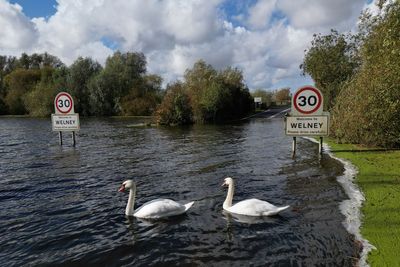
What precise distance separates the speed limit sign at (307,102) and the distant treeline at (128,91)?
34197mm

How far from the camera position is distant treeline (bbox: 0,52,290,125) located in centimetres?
5278

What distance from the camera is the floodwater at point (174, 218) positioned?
7.16 metres

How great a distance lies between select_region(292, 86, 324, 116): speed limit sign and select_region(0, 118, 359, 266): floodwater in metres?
2.17

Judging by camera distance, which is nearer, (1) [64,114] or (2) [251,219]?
(2) [251,219]

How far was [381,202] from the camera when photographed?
30.9 ft

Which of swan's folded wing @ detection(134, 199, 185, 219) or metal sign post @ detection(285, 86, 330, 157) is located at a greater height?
metal sign post @ detection(285, 86, 330, 157)

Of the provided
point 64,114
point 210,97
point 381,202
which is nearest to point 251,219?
point 381,202

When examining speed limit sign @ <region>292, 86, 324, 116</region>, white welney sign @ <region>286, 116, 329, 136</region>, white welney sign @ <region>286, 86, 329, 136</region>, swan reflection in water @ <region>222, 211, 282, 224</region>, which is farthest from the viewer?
white welney sign @ <region>286, 116, 329, 136</region>

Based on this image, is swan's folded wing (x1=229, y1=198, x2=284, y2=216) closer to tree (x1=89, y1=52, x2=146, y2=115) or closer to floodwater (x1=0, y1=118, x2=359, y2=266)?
floodwater (x1=0, y1=118, x2=359, y2=266)

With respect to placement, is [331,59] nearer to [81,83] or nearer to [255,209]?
[255,209]

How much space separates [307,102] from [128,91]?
72703mm

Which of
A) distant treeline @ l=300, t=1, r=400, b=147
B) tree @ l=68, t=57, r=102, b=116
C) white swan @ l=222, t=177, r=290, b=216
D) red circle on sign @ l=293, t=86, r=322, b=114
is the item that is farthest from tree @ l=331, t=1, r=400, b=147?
tree @ l=68, t=57, r=102, b=116

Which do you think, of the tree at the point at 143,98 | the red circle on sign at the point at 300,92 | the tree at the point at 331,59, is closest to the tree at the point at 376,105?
the red circle on sign at the point at 300,92

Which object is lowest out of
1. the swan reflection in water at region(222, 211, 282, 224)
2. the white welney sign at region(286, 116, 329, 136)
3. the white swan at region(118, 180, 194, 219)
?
the swan reflection in water at region(222, 211, 282, 224)
